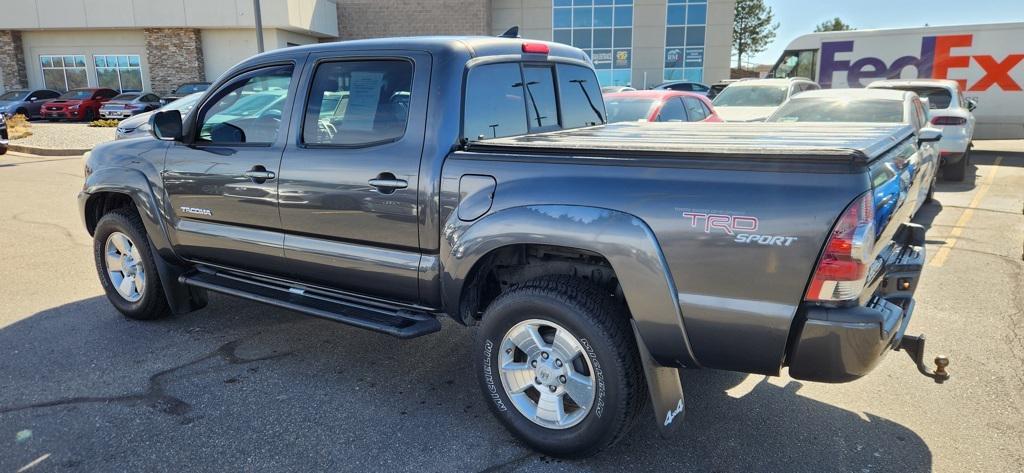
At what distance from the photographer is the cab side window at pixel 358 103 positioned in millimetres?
3484

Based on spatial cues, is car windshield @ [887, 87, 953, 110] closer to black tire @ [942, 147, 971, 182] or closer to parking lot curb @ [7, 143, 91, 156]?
black tire @ [942, 147, 971, 182]

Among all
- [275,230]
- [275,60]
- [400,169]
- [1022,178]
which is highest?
[275,60]

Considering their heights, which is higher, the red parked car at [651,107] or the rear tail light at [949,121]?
the red parked car at [651,107]

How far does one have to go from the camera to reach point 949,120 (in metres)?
10.7

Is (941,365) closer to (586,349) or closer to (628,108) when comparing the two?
(586,349)

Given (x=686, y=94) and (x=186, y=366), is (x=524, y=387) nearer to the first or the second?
(x=186, y=366)

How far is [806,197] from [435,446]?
205 centimetres

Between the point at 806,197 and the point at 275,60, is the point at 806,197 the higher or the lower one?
the lower one

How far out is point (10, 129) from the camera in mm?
19328

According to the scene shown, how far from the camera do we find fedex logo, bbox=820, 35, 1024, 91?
15.3m

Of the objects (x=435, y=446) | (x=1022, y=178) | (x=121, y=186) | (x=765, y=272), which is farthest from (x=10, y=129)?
(x=1022, y=178)

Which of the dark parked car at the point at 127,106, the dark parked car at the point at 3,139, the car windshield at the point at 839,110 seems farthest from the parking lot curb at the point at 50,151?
the car windshield at the point at 839,110

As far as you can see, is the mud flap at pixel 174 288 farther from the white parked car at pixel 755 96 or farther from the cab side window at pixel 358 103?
the white parked car at pixel 755 96

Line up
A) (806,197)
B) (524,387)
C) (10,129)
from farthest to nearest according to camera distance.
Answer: (10,129), (524,387), (806,197)
